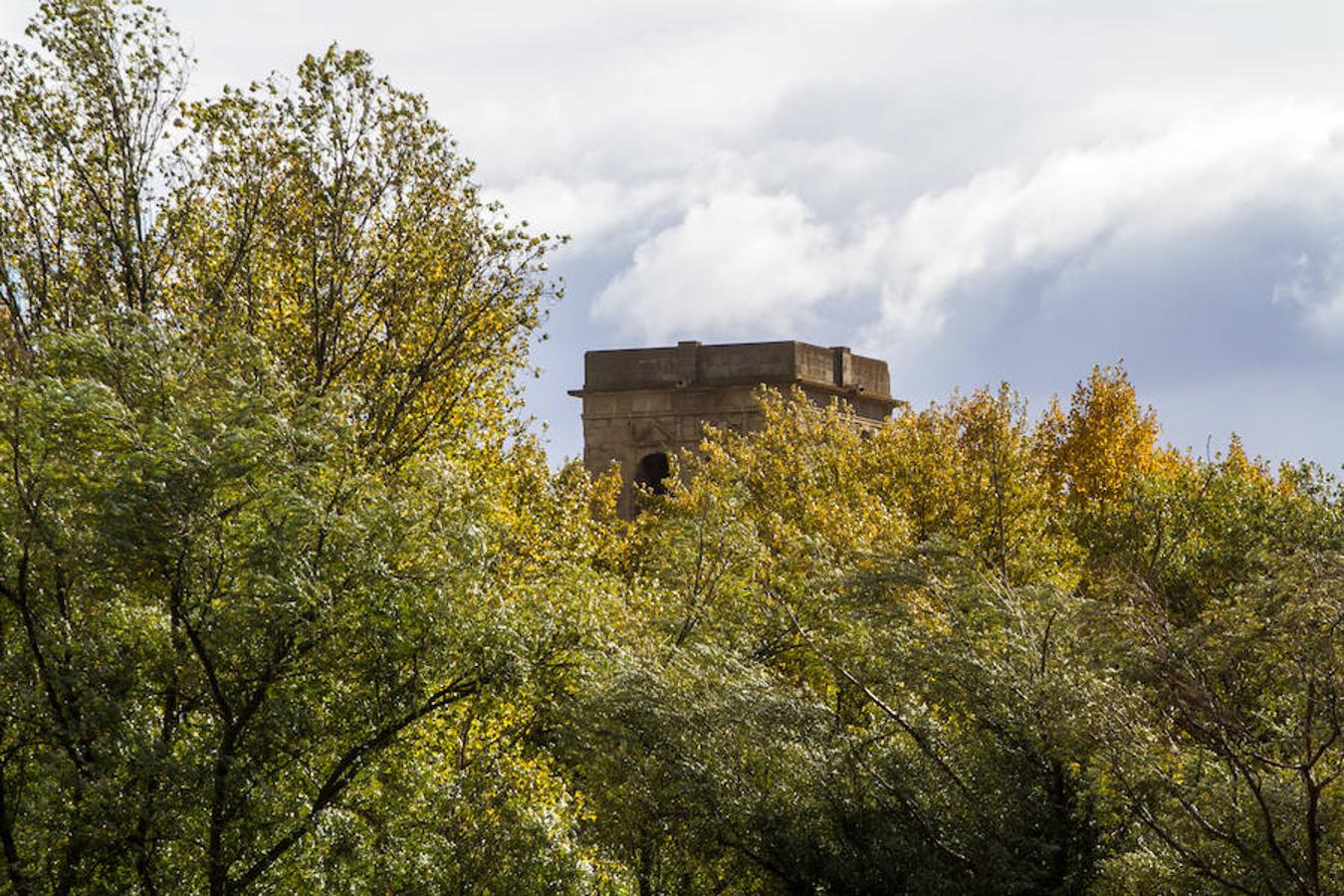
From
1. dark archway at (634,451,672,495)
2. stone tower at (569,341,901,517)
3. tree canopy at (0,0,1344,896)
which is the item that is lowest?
tree canopy at (0,0,1344,896)

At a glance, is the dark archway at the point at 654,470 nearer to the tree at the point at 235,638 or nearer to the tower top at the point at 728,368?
the tower top at the point at 728,368

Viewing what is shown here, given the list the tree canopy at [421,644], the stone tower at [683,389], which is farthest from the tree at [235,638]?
the stone tower at [683,389]

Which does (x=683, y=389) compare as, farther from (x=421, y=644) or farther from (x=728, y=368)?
(x=421, y=644)

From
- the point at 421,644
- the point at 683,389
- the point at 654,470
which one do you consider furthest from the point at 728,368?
the point at 421,644

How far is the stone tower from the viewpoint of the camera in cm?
5934

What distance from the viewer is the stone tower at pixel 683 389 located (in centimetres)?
5934

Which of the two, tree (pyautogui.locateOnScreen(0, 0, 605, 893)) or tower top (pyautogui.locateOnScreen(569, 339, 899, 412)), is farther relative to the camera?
tower top (pyautogui.locateOnScreen(569, 339, 899, 412))

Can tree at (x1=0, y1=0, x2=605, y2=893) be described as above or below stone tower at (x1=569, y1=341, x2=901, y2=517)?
below

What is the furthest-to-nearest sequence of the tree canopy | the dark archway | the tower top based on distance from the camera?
1. the dark archway
2. the tower top
3. the tree canopy

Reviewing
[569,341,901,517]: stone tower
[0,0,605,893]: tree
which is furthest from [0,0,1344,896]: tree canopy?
[569,341,901,517]: stone tower

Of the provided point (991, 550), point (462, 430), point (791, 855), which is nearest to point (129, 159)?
point (462, 430)

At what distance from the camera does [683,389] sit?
59.8 metres

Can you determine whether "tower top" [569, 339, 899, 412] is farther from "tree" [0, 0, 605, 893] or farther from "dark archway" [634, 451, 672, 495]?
"tree" [0, 0, 605, 893]

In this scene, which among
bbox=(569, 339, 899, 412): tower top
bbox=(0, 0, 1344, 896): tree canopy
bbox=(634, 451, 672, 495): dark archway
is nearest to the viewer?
bbox=(0, 0, 1344, 896): tree canopy
